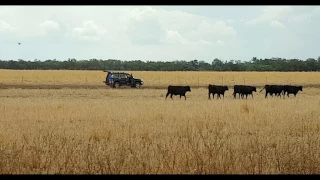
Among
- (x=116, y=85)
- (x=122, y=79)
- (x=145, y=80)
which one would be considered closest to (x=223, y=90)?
(x=122, y=79)

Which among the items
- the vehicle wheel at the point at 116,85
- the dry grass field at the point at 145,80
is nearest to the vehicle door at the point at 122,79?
the vehicle wheel at the point at 116,85

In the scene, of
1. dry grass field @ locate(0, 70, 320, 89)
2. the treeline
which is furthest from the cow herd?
the treeline

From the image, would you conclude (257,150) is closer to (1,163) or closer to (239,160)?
(239,160)

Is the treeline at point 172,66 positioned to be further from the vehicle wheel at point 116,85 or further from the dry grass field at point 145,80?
the vehicle wheel at point 116,85

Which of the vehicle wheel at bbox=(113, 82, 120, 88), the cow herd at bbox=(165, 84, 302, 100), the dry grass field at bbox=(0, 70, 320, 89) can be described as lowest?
the dry grass field at bbox=(0, 70, 320, 89)


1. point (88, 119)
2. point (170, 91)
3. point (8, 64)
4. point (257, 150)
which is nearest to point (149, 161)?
point (257, 150)

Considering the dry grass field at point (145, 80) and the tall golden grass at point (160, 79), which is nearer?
the dry grass field at point (145, 80)

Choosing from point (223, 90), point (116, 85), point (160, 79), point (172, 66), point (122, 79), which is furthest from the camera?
point (172, 66)

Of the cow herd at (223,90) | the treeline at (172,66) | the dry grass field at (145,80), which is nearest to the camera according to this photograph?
the cow herd at (223,90)

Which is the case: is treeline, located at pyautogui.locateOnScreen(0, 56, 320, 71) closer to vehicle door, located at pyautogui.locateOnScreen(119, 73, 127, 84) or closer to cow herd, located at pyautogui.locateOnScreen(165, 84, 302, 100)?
vehicle door, located at pyautogui.locateOnScreen(119, 73, 127, 84)

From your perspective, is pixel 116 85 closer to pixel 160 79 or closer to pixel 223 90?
pixel 223 90

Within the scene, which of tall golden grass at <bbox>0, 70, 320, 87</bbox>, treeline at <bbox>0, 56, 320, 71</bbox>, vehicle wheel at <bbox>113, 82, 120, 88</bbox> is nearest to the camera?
vehicle wheel at <bbox>113, 82, 120, 88</bbox>
